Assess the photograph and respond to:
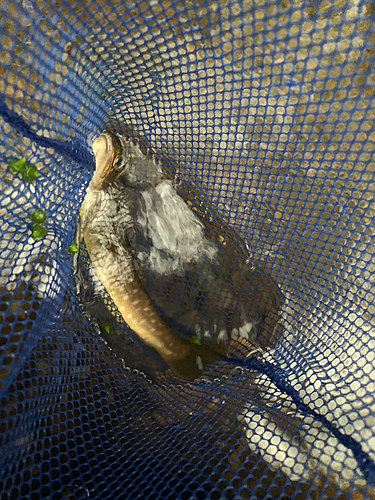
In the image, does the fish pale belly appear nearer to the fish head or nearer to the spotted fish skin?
the spotted fish skin

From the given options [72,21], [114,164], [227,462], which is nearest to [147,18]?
[72,21]

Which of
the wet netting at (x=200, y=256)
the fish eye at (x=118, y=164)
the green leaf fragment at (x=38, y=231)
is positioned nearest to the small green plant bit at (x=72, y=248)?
the wet netting at (x=200, y=256)

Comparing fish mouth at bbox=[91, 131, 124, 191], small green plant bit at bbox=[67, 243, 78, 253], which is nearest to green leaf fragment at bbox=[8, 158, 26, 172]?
small green plant bit at bbox=[67, 243, 78, 253]

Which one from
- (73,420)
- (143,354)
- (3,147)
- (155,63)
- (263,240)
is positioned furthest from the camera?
(143,354)

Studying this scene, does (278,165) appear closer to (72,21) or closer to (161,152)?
(161,152)

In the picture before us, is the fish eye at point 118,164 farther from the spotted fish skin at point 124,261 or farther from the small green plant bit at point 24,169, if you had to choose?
the small green plant bit at point 24,169

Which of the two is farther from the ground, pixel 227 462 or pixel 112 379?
pixel 112 379

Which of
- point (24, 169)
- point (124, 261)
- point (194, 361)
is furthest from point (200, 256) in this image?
point (24, 169)
